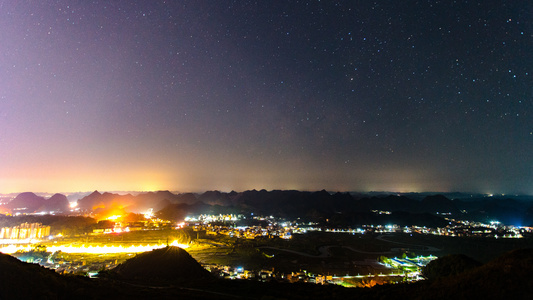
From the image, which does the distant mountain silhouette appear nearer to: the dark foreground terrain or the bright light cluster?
the dark foreground terrain

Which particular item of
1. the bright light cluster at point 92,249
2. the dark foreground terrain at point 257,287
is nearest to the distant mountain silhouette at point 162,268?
the dark foreground terrain at point 257,287

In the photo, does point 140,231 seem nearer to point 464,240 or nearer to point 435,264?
point 435,264

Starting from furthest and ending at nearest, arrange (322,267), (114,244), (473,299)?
(114,244) < (322,267) < (473,299)

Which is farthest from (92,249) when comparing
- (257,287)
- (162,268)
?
(257,287)

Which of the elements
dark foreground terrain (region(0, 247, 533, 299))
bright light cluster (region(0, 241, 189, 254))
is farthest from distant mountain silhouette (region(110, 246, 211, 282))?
bright light cluster (region(0, 241, 189, 254))

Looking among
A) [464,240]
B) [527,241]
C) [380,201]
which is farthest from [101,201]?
[527,241]

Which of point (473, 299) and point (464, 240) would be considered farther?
point (464, 240)

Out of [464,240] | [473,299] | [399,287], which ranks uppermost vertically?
[473,299]
